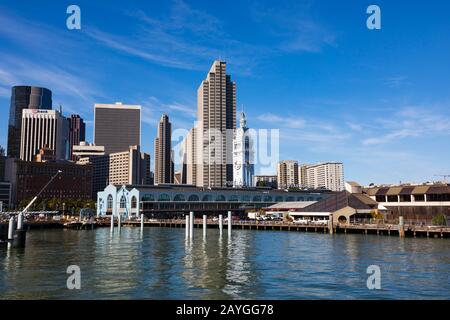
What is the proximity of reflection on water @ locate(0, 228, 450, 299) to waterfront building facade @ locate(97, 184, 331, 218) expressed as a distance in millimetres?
99783

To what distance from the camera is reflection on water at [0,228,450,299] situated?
112 ft

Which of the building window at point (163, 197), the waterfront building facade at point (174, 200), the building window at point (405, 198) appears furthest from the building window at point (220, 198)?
the building window at point (405, 198)

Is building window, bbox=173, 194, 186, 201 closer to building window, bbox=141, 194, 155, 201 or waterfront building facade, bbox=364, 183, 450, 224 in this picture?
building window, bbox=141, 194, 155, 201

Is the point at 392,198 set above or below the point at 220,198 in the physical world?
below

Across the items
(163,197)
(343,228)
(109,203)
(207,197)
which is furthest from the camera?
(109,203)

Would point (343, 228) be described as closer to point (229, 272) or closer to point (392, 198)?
point (392, 198)

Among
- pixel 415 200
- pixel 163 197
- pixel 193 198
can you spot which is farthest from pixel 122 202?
pixel 415 200

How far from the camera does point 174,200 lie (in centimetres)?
17138

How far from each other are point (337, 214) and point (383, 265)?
2568 inches

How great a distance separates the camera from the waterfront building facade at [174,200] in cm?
16676

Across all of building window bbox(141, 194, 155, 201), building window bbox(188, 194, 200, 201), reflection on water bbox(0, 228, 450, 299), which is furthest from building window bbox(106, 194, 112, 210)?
reflection on water bbox(0, 228, 450, 299)

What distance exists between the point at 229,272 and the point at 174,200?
12881 centimetres

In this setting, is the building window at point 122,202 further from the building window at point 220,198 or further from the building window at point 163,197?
the building window at point 220,198
